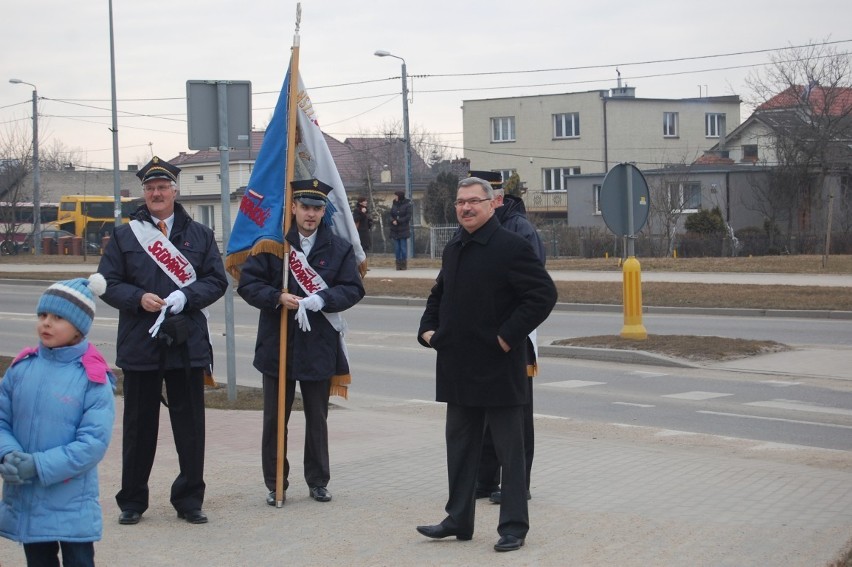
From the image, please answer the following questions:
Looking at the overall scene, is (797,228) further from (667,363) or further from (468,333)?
(468,333)

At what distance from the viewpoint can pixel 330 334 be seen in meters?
7.44

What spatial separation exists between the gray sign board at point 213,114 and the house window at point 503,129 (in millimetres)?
62145

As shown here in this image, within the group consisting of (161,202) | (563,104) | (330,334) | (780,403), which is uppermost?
(563,104)

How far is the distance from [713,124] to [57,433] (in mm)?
73411

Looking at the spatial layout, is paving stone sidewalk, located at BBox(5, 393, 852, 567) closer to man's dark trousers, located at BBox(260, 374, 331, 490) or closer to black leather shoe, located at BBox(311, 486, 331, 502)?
black leather shoe, located at BBox(311, 486, 331, 502)

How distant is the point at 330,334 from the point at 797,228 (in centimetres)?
4775

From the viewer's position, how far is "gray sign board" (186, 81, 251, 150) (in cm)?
1103

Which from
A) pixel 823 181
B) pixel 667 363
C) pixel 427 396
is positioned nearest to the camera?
pixel 427 396

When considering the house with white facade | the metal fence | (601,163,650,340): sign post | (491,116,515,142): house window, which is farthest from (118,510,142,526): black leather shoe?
(491,116,515,142): house window

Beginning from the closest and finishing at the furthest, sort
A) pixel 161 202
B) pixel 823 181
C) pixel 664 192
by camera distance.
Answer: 1. pixel 161 202
2. pixel 664 192
3. pixel 823 181

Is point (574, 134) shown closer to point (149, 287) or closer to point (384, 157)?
point (384, 157)

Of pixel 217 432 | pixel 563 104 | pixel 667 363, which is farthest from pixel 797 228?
pixel 217 432

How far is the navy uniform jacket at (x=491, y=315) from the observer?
6258mm

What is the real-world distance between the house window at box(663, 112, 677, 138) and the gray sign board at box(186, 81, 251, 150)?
207ft
